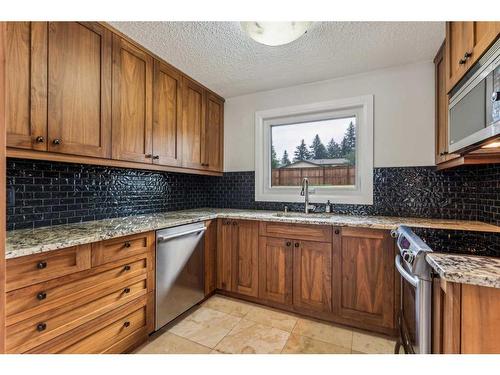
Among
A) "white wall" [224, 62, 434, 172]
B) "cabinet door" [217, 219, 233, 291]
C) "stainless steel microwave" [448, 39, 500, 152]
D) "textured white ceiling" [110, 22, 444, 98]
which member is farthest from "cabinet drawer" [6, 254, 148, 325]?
"white wall" [224, 62, 434, 172]

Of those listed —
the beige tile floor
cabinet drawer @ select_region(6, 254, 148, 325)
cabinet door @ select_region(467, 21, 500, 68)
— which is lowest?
the beige tile floor

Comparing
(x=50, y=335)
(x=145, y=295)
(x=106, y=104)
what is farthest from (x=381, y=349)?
(x=106, y=104)

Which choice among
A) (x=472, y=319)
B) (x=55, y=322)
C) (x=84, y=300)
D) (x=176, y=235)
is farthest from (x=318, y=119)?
(x=55, y=322)

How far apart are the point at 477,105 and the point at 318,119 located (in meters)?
1.65

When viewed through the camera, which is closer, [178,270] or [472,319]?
[472,319]

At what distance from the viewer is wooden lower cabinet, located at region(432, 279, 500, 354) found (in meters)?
0.80

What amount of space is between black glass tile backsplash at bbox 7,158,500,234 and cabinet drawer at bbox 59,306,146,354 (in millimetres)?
820

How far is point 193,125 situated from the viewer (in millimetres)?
2521

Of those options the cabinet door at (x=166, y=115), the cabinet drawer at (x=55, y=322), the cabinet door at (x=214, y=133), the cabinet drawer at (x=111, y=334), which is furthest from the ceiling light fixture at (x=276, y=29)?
the cabinet drawer at (x=111, y=334)

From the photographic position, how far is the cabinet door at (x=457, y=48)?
1184mm

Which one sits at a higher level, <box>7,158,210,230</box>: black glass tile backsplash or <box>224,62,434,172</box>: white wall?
<box>224,62,434,172</box>: white wall

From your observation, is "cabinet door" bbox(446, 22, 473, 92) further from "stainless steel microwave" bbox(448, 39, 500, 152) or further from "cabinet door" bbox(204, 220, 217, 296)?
"cabinet door" bbox(204, 220, 217, 296)

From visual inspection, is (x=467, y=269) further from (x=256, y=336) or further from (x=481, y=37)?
(x=256, y=336)

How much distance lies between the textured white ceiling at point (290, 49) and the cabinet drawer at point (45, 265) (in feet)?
5.15
